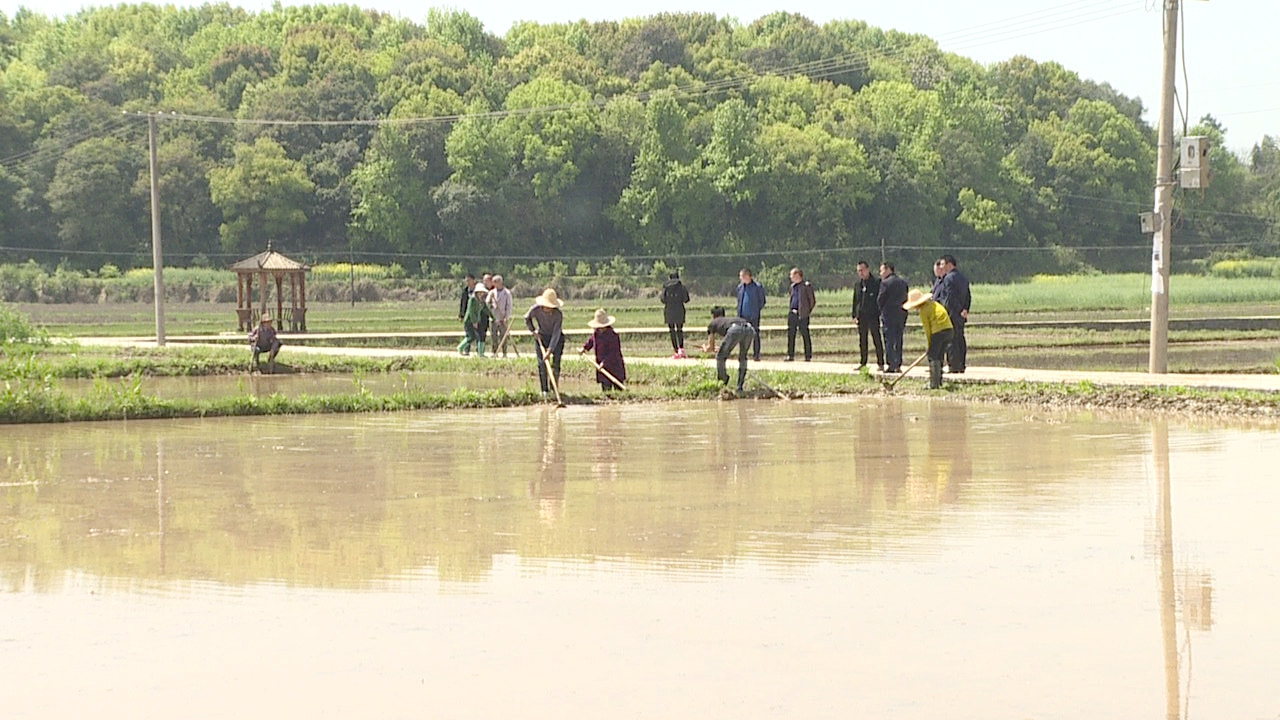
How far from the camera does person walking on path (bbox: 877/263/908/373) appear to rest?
2384cm

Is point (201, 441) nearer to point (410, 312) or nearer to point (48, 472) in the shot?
point (48, 472)

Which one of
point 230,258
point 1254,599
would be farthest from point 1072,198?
point 1254,599

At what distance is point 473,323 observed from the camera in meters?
30.8

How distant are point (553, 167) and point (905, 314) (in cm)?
6591

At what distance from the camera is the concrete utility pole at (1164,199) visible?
74.6 feet

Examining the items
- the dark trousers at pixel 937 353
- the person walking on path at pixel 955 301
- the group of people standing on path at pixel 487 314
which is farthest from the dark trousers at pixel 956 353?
the group of people standing on path at pixel 487 314

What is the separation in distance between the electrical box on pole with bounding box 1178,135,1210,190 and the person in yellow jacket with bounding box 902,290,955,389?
3.63 m

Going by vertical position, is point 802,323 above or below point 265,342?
above

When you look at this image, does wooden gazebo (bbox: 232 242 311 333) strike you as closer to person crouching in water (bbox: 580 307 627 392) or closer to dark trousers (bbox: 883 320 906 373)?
person crouching in water (bbox: 580 307 627 392)

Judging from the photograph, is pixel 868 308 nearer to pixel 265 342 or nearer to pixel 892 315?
pixel 892 315

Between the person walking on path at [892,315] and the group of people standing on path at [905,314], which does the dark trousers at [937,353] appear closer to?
the group of people standing on path at [905,314]

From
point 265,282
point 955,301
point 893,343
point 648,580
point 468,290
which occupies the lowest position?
point 648,580

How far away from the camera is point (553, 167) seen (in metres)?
88.7

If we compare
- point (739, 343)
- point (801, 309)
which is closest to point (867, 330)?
point (801, 309)
